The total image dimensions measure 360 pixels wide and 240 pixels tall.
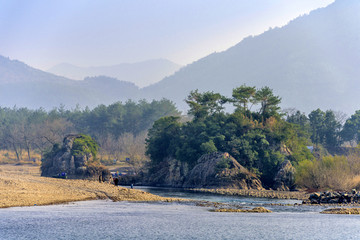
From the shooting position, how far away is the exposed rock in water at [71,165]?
263 feet

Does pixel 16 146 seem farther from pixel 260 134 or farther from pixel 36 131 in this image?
pixel 260 134

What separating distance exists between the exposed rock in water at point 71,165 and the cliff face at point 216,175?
48.2 feet

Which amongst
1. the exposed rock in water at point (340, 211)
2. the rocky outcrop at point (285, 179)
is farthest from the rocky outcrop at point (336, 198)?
the rocky outcrop at point (285, 179)

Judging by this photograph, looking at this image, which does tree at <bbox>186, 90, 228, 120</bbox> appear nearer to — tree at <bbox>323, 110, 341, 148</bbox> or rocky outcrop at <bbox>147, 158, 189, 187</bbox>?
rocky outcrop at <bbox>147, 158, 189, 187</bbox>

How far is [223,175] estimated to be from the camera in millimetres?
77562

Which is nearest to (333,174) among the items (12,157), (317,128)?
(317,128)

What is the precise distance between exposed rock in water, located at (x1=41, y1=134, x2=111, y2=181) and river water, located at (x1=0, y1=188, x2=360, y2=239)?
33705 millimetres

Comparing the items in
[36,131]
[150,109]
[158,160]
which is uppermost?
[150,109]

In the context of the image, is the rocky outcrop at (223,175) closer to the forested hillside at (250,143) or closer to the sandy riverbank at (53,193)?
the forested hillside at (250,143)

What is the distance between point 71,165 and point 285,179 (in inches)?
1501

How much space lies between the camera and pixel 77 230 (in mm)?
32906

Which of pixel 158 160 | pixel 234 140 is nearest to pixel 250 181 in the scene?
pixel 234 140

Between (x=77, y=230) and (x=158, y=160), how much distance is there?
204 feet

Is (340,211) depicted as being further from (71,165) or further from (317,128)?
(317,128)
